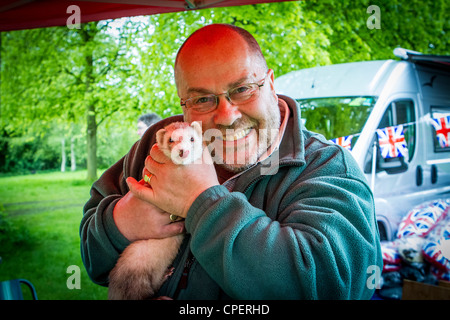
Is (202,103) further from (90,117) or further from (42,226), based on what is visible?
(42,226)

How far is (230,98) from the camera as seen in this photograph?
4.31 feet

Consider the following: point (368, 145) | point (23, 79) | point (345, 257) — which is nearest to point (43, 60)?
point (23, 79)

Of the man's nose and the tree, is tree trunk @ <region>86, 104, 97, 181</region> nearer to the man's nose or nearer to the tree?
the tree

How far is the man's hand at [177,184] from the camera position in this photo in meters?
1.10

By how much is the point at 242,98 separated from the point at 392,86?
2711 millimetres

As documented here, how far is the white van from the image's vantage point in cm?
340

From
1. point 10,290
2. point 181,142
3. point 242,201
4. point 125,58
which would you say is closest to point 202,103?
point 181,142

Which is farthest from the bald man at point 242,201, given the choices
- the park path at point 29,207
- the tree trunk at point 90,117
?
the park path at point 29,207

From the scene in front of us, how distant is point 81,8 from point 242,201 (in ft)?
5.17

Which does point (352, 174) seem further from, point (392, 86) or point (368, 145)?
point (392, 86)

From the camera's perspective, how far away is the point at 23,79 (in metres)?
5.12

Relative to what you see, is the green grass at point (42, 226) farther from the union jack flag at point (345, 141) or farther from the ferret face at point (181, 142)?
the ferret face at point (181, 142)

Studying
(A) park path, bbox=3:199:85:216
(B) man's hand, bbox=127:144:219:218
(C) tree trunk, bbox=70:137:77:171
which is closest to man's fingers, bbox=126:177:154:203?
(B) man's hand, bbox=127:144:219:218

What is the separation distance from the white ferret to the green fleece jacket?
40 millimetres
